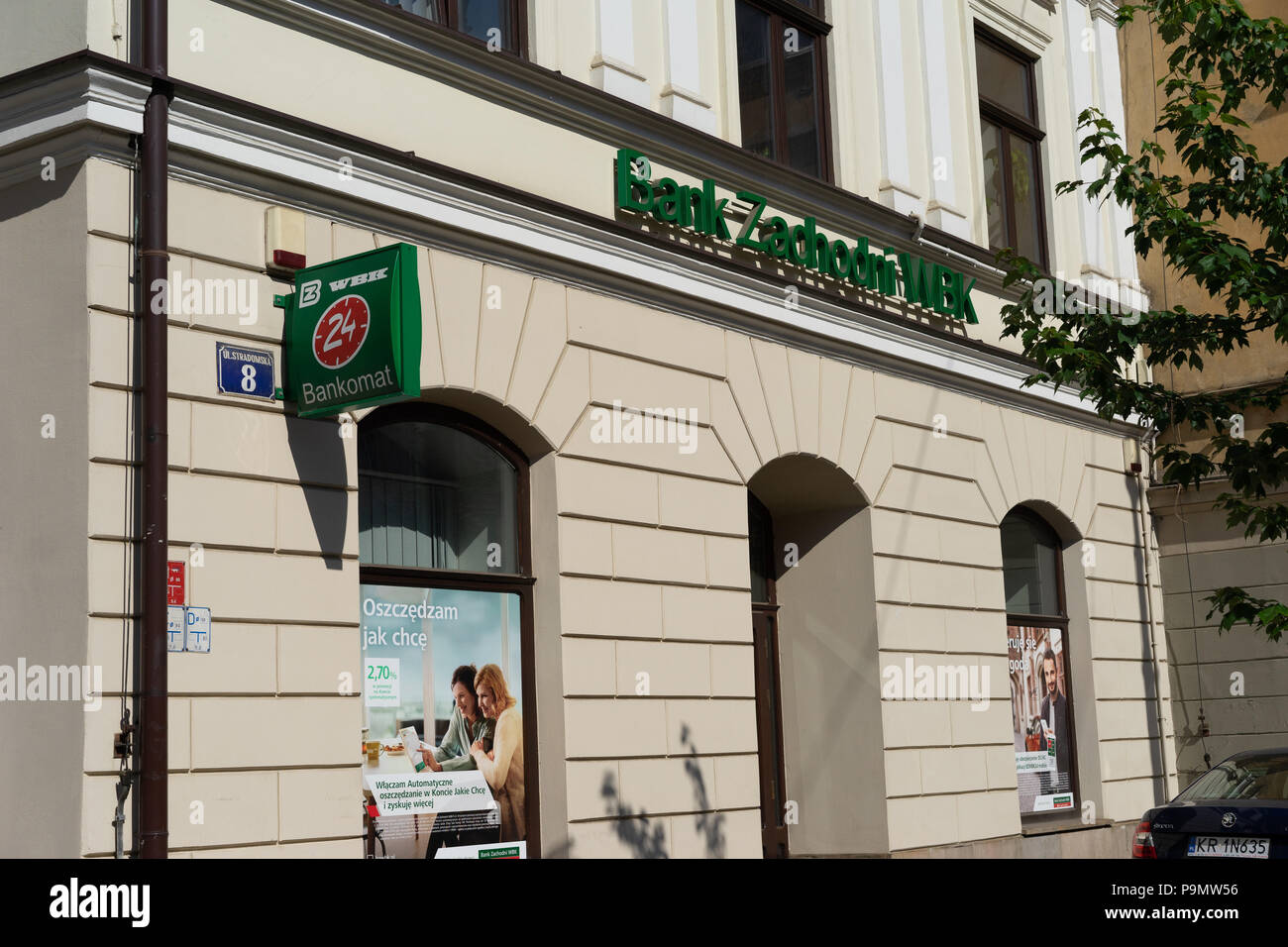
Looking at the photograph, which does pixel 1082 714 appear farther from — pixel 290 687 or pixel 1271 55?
pixel 290 687

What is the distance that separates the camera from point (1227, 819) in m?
9.06

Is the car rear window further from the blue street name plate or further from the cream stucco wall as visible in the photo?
the blue street name plate

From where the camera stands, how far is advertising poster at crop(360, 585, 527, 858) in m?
9.54

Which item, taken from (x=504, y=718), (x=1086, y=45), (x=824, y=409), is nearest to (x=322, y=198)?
(x=504, y=718)

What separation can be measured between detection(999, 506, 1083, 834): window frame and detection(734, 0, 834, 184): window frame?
4.36 meters

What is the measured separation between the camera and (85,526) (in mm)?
7871

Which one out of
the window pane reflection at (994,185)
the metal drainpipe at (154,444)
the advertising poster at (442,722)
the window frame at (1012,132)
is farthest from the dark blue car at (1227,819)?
the window pane reflection at (994,185)

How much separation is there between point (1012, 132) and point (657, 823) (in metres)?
9.64

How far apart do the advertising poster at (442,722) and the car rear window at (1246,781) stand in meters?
4.34

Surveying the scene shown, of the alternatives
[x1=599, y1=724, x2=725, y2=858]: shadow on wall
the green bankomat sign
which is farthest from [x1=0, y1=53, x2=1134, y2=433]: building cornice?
[x1=599, y1=724, x2=725, y2=858]: shadow on wall

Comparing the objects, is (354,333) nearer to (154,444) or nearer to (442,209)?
(154,444)

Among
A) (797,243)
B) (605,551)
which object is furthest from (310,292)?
(797,243)
